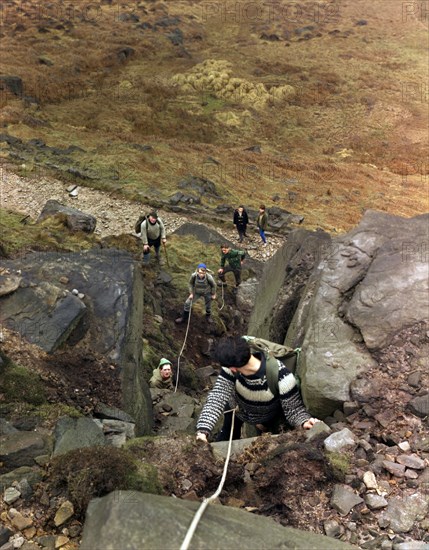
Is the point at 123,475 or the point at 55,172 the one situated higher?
the point at 123,475

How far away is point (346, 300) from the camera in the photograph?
7898mm

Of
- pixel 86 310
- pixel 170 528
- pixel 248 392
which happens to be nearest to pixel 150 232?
pixel 86 310

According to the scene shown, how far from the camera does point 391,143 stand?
38.3 metres

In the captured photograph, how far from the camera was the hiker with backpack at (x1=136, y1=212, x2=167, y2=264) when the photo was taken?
15.9 m

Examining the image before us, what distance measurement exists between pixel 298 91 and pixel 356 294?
1694 inches

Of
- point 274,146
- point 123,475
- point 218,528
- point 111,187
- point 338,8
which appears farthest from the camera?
point 338,8

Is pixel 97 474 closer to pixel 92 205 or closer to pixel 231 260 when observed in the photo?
pixel 231 260

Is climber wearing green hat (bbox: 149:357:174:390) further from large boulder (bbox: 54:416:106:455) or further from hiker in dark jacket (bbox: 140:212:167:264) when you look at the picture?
hiker in dark jacket (bbox: 140:212:167:264)

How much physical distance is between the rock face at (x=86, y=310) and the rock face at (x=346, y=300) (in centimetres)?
275

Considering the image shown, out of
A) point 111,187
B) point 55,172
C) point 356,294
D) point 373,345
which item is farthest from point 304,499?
point 55,172

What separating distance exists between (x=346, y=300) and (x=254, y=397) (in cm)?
288

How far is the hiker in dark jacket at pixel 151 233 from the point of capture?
15.9 metres

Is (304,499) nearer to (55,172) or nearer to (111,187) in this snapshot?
(111,187)

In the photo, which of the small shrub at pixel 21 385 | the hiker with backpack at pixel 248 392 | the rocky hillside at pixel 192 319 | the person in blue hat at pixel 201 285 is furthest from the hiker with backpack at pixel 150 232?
the hiker with backpack at pixel 248 392
